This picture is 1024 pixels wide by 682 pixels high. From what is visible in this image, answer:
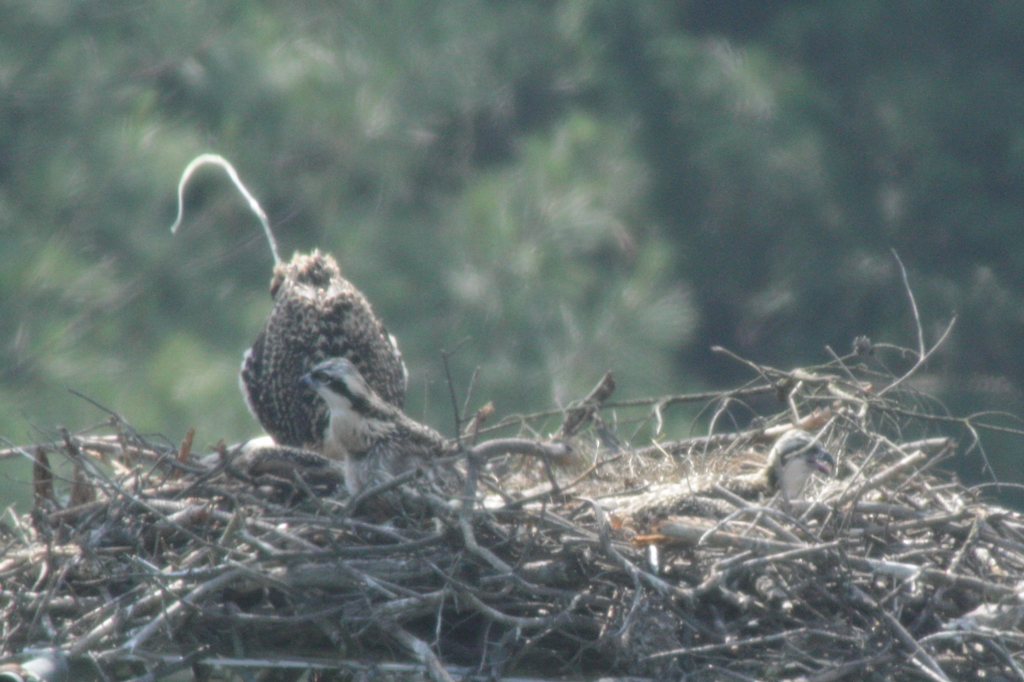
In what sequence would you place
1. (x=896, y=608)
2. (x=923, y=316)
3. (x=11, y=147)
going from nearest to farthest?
(x=896, y=608) < (x=11, y=147) < (x=923, y=316)

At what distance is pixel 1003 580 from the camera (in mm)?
2746

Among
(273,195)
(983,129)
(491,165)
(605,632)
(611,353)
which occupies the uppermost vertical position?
(983,129)

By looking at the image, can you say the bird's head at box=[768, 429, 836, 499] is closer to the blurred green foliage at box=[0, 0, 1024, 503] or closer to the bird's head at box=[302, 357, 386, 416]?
the bird's head at box=[302, 357, 386, 416]

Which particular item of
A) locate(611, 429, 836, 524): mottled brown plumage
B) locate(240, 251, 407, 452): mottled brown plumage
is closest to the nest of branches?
locate(611, 429, 836, 524): mottled brown plumage

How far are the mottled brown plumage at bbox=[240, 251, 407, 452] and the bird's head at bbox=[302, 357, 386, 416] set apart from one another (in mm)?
311

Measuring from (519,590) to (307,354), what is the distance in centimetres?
172

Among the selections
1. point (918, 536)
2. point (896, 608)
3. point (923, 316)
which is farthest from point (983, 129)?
point (896, 608)

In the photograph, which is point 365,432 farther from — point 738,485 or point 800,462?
point 800,462

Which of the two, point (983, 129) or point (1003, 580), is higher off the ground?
point (983, 129)

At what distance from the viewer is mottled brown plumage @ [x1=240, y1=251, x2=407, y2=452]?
406 centimetres

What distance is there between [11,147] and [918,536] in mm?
4344

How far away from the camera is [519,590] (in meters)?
2.66

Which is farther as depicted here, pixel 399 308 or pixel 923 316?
pixel 923 316

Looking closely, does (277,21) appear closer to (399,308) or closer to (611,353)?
(399,308)
